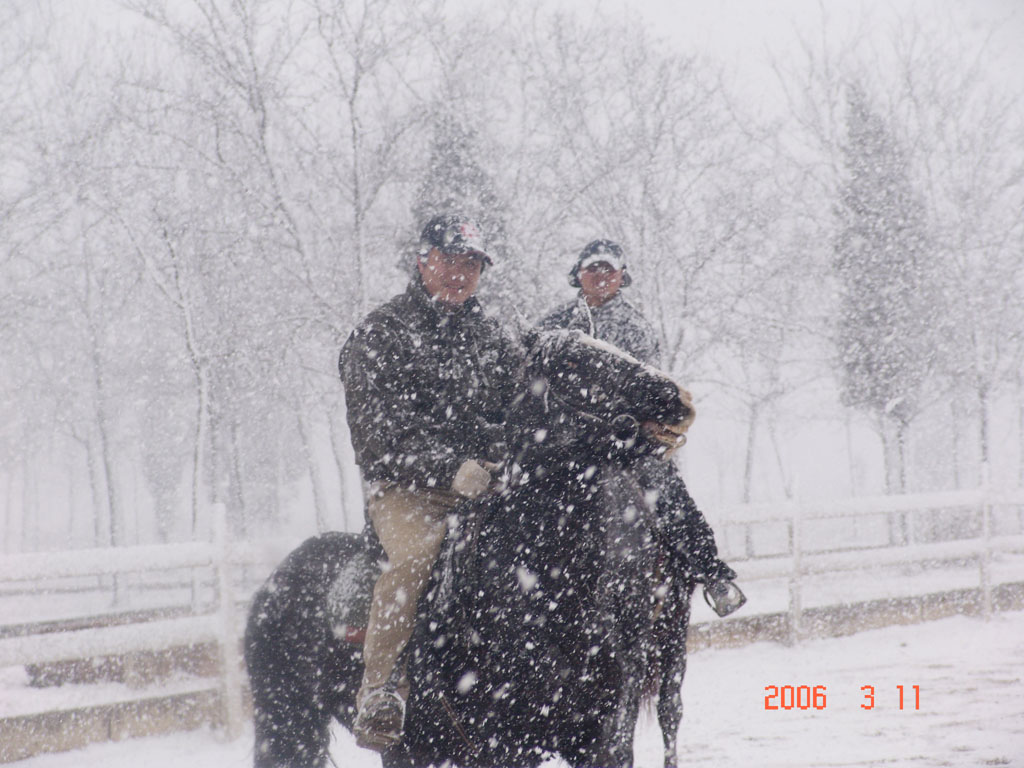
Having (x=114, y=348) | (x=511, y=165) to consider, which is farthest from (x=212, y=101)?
(x=114, y=348)

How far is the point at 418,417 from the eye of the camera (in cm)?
290

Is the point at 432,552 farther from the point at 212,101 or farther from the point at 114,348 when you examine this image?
the point at 114,348

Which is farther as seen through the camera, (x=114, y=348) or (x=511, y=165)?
(x=114, y=348)

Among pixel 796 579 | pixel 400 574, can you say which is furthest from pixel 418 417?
pixel 796 579

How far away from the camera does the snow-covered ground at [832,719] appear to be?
15.6 ft

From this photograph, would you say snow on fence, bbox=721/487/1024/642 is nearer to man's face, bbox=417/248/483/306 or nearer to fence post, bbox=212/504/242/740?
fence post, bbox=212/504/242/740

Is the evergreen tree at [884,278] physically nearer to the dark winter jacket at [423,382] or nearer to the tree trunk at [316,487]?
the tree trunk at [316,487]

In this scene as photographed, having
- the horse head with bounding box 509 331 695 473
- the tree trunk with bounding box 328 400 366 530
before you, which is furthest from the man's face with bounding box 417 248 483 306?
the tree trunk with bounding box 328 400 366 530

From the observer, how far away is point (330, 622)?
3.27 m

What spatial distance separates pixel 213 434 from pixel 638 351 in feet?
44.5

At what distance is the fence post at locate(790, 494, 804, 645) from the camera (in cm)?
815

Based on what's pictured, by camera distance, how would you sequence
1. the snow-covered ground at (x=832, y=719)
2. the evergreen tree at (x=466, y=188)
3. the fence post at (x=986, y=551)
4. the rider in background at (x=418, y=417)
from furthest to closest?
the evergreen tree at (x=466, y=188) < the fence post at (x=986, y=551) < the snow-covered ground at (x=832, y=719) < the rider in background at (x=418, y=417)

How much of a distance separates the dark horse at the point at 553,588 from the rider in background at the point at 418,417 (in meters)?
0.10
